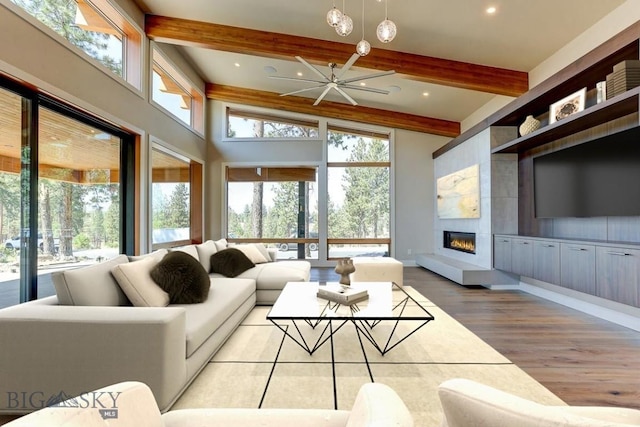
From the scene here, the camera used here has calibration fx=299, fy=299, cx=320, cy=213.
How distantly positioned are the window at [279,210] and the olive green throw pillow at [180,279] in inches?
177

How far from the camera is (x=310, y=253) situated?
7133mm

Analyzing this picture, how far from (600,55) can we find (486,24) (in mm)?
1198

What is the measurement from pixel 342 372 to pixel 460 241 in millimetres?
4636

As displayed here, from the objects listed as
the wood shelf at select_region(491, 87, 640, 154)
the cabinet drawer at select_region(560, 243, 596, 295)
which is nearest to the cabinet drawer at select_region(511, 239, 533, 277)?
the cabinet drawer at select_region(560, 243, 596, 295)

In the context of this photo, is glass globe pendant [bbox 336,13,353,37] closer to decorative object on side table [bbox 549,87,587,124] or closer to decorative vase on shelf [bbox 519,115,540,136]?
decorative object on side table [bbox 549,87,587,124]

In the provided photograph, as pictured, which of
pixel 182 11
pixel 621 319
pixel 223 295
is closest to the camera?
pixel 223 295

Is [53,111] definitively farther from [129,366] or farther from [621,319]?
[621,319]

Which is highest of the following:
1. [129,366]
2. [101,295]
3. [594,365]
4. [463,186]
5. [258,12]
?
[258,12]

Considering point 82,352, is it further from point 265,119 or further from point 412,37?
point 265,119

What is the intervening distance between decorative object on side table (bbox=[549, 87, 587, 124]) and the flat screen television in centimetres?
42

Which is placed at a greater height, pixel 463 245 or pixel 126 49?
pixel 126 49

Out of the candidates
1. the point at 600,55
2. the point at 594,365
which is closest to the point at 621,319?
the point at 594,365

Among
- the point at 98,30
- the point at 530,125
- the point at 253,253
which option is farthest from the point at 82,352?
the point at 530,125

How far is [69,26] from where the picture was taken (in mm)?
3348
